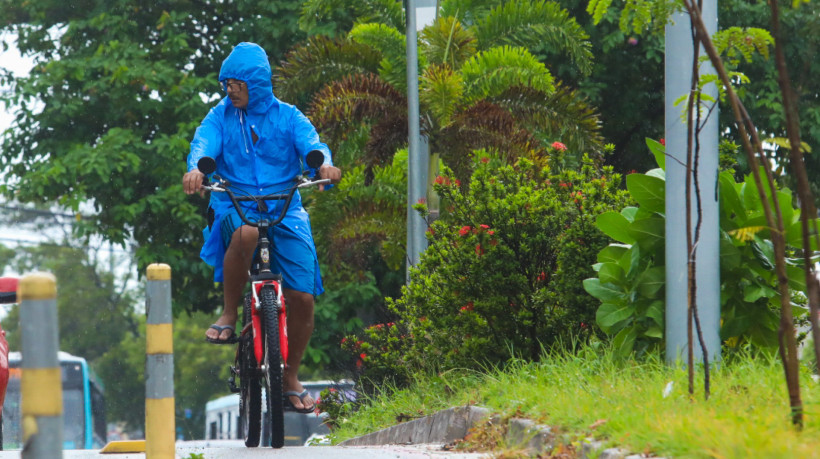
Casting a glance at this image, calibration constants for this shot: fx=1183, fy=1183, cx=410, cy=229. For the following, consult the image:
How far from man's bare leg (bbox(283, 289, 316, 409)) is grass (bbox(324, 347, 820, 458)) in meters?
0.88

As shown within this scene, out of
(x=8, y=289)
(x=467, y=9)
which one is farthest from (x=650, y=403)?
(x=467, y=9)

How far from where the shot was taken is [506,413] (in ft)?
17.3

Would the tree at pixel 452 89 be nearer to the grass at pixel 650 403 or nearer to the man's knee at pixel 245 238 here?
the grass at pixel 650 403

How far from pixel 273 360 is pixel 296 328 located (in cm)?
52

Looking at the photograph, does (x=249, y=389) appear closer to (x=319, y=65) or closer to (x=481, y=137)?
(x=481, y=137)

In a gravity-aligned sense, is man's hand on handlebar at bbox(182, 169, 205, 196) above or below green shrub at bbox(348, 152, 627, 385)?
above

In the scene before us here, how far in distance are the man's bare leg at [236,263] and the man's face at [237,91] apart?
711mm

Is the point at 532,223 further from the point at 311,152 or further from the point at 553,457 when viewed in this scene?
the point at 553,457

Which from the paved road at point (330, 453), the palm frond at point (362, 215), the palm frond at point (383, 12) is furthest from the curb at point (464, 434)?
the palm frond at point (383, 12)

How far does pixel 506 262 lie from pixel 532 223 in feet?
0.96

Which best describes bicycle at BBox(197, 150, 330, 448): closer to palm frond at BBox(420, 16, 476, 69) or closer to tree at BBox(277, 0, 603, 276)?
tree at BBox(277, 0, 603, 276)

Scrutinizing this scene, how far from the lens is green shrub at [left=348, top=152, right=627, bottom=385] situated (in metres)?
6.83

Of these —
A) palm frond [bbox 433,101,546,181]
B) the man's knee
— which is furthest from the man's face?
palm frond [bbox 433,101,546,181]

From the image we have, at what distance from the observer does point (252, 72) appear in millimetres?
6070
